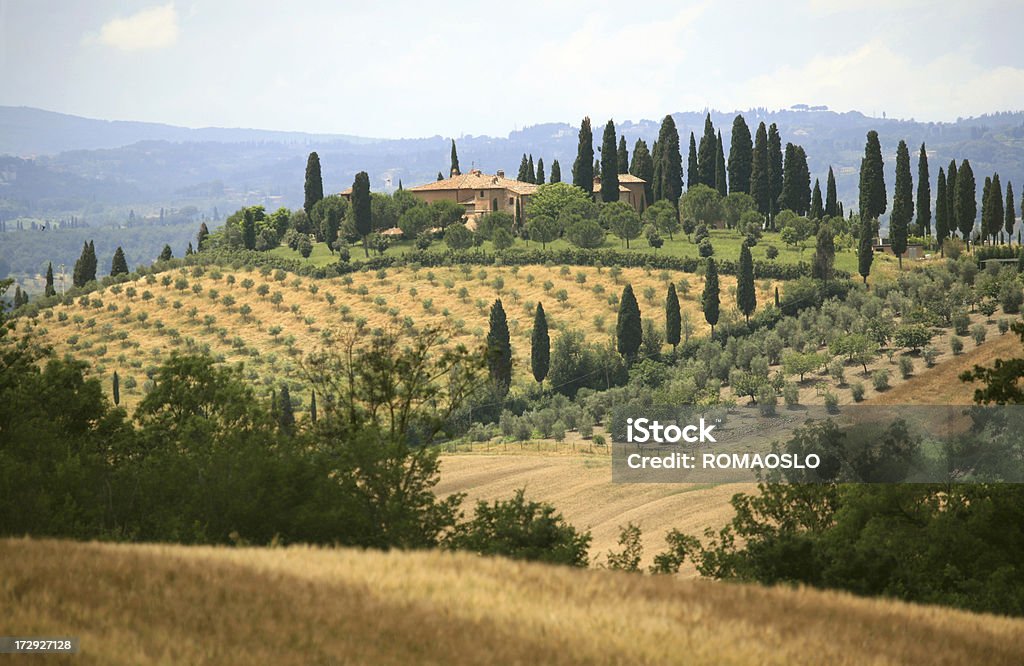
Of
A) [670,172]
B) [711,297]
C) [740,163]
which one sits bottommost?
[711,297]

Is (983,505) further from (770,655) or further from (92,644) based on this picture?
(92,644)

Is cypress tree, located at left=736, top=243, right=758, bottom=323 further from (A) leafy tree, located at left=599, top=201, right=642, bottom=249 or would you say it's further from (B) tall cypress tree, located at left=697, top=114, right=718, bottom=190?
(B) tall cypress tree, located at left=697, top=114, right=718, bottom=190

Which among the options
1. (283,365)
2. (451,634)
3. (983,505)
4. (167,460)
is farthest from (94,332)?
(451,634)

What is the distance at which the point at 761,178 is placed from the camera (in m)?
115

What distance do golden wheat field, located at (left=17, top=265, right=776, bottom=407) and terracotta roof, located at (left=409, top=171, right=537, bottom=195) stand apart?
876 inches

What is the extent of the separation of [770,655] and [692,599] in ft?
11.0

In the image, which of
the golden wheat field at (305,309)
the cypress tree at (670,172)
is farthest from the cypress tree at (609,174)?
the golden wheat field at (305,309)

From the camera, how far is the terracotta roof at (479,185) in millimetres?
127688

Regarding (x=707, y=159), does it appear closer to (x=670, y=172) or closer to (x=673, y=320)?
(x=670, y=172)

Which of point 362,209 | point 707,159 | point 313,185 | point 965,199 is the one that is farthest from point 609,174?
point 965,199

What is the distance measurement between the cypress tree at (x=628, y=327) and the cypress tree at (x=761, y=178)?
37.2 meters

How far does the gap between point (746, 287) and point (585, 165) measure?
41.8 metres

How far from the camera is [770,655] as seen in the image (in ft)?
54.2

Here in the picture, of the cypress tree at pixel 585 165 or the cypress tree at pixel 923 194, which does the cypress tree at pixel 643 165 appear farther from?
the cypress tree at pixel 923 194
